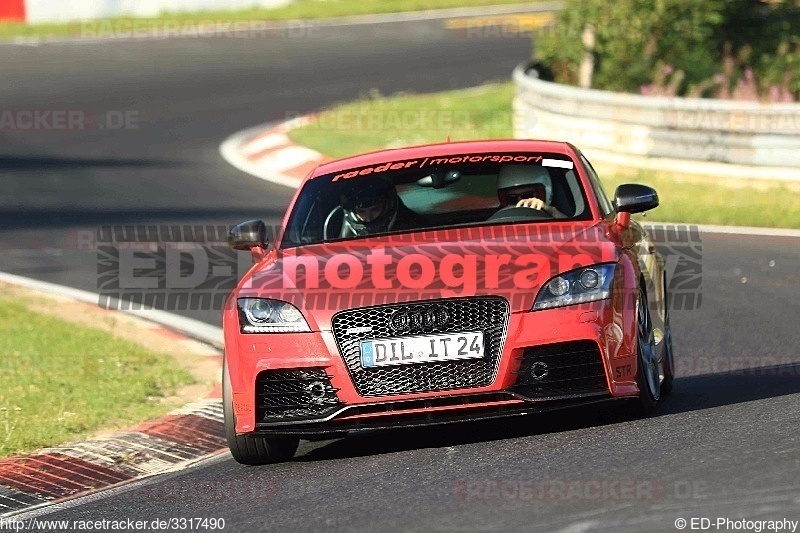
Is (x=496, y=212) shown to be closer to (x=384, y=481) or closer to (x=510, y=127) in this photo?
(x=384, y=481)

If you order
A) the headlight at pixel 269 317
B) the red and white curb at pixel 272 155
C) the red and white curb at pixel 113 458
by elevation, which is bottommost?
the red and white curb at pixel 272 155

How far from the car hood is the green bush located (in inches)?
451

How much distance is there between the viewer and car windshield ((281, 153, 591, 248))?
8211 mm

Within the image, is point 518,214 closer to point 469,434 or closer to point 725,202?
point 469,434

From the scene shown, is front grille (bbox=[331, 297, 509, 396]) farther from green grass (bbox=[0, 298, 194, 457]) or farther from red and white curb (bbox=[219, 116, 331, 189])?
red and white curb (bbox=[219, 116, 331, 189])

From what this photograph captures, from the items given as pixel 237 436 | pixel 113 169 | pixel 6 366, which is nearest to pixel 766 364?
pixel 237 436

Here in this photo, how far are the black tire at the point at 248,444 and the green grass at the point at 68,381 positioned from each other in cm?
132

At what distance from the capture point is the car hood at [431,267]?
693 centimetres

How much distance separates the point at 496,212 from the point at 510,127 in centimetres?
1344

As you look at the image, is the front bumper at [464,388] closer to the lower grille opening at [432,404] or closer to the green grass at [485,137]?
the lower grille opening at [432,404]

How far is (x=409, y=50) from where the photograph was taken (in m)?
32.4

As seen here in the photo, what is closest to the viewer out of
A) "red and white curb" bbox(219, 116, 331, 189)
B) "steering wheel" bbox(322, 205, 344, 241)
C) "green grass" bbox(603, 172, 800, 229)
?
"steering wheel" bbox(322, 205, 344, 241)

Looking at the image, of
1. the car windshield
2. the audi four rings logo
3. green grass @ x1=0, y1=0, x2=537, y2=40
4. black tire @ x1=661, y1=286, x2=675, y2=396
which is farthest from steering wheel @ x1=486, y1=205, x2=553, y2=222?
green grass @ x1=0, y1=0, x2=537, y2=40

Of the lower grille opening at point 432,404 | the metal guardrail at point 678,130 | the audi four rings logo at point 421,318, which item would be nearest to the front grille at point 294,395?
the lower grille opening at point 432,404
